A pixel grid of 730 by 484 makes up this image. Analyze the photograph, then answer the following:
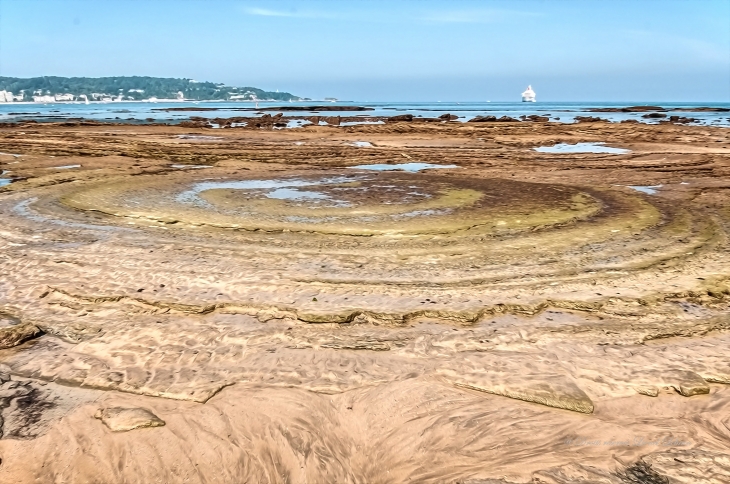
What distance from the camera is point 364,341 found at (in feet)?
22.0

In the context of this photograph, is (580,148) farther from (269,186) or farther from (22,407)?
(22,407)

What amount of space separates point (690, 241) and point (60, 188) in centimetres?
1913

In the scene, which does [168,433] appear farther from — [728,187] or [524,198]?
[728,187]

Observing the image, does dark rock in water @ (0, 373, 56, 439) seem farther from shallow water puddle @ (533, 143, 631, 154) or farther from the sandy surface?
shallow water puddle @ (533, 143, 631, 154)

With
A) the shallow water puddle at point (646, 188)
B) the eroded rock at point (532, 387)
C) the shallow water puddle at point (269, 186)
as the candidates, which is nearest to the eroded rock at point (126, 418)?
the eroded rock at point (532, 387)

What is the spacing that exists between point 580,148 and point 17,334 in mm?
34062

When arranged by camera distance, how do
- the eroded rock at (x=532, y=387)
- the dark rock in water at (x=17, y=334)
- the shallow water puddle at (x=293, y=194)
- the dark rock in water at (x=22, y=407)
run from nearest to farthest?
the dark rock in water at (x=22, y=407) → the eroded rock at (x=532, y=387) → the dark rock in water at (x=17, y=334) → the shallow water puddle at (x=293, y=194)

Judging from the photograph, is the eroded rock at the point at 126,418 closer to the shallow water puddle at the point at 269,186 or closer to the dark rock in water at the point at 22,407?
the dark rock in water at the point at 22,407

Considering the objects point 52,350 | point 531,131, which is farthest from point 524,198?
point 531,131

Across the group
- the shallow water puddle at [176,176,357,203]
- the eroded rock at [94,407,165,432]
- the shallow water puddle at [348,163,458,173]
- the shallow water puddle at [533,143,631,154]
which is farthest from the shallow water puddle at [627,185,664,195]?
the eroded rock at [94,407,165,432]

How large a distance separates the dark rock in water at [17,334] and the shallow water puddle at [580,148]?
30.5 metres

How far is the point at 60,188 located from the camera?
56.6ft

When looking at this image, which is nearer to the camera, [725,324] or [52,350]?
[52,350]

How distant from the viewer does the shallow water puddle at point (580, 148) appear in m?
31.4
